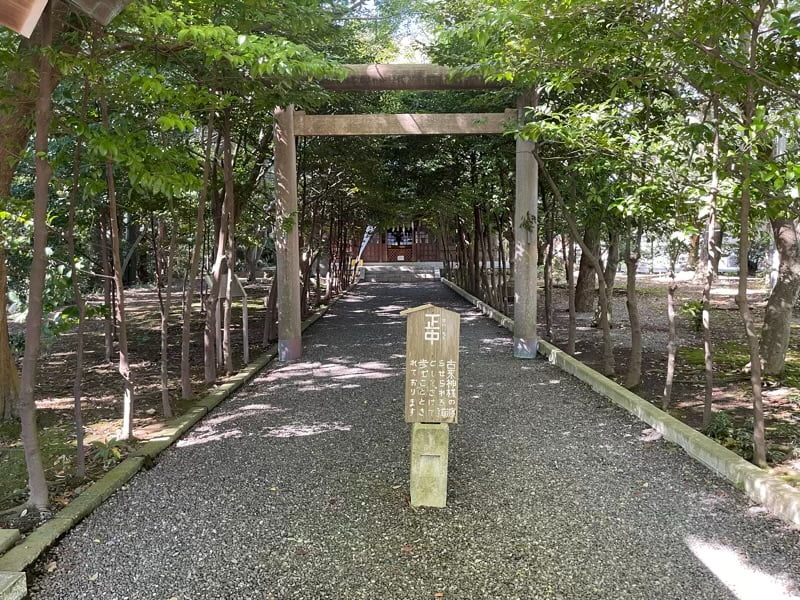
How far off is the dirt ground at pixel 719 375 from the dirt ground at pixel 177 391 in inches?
0.4

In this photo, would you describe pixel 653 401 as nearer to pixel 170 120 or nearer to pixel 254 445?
pixel 254 445

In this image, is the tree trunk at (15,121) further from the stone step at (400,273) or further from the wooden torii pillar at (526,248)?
the stone step at (400,273)

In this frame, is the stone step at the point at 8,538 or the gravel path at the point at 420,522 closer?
the gravel path at the point at 420,522

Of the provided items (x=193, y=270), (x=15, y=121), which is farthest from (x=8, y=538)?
(x=193, y=270)

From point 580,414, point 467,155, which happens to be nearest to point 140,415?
point 580,414

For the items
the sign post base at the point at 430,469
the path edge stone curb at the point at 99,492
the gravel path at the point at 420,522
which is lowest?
the gravel path at the point at 420,522

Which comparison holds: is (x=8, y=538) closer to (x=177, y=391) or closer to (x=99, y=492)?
(x=99, y=492)

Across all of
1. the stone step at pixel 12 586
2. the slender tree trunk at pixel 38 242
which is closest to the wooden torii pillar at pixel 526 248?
the slender tree trunk at pixel 38 242

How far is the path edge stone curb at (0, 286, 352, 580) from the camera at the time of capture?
10.2 feet

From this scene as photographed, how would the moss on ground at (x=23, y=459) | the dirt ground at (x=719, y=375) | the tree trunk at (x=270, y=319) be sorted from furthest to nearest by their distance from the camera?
1. the tree trunk at (x=270, y=319)
2. the dirt ground at (x=719, y=375)
3. the moss on ground at (x=23, y=459)

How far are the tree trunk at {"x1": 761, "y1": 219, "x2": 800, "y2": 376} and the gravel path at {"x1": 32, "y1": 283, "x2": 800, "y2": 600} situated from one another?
107 inches

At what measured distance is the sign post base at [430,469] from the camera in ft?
12.7

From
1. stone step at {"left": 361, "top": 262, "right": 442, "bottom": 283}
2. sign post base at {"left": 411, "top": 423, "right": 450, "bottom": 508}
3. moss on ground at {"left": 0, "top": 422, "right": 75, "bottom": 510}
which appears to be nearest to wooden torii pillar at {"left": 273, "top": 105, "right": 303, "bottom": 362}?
moss on ground at {"left": 0, "top": 422, "right": 75, "bottom": 510}

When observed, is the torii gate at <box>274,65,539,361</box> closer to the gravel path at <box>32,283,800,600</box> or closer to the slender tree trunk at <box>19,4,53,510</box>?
the gravel path at <box>32,283,800,600</box>
